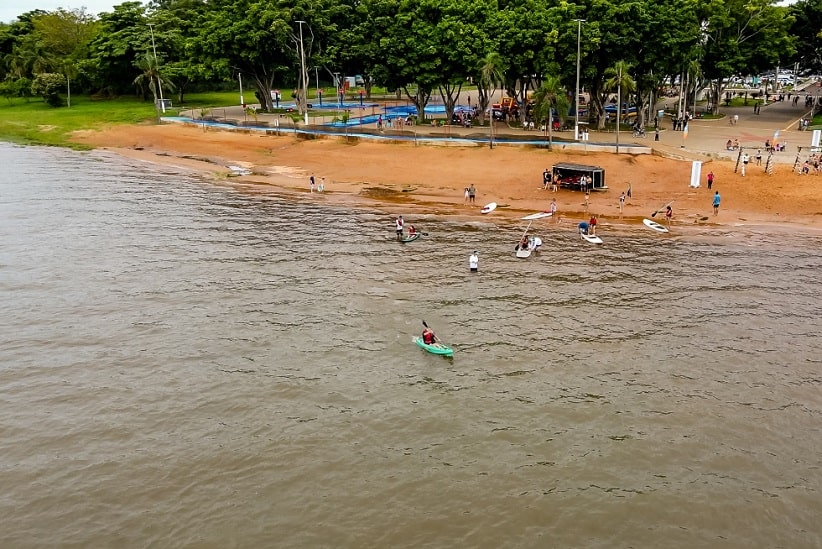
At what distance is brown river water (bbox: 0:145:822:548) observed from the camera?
19328mm

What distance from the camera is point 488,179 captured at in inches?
2250

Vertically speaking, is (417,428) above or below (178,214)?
below

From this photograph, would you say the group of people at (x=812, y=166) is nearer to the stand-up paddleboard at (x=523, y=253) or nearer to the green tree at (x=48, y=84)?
the stand-up paddleboard at (x=523, y=253)

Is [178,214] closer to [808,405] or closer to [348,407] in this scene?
[348,407]

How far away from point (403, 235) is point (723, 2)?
48776 millimetres

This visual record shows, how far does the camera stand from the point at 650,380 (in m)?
26.2

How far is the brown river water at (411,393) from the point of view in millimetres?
19328

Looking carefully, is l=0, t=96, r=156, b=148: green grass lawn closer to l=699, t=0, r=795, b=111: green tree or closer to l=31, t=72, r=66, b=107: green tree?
l=31, t=72, r=66, b=107: green tree

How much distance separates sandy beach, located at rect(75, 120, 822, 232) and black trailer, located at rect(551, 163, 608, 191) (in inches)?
33.3

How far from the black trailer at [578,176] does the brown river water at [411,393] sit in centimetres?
1002

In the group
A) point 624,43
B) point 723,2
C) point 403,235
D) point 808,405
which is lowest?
point 808,405

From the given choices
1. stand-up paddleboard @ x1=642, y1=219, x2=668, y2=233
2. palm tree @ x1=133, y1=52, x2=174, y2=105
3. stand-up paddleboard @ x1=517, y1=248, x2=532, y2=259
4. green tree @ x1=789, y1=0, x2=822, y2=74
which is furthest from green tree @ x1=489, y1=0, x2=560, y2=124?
palm tree @ x1=133, y1=52, x2=174, y2=105

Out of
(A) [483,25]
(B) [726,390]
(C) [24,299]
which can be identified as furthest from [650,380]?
(A) [483,25]

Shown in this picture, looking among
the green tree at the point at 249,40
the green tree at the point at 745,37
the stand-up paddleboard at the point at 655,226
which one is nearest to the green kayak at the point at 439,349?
the stand-up paddleboard at the point at 655,226
